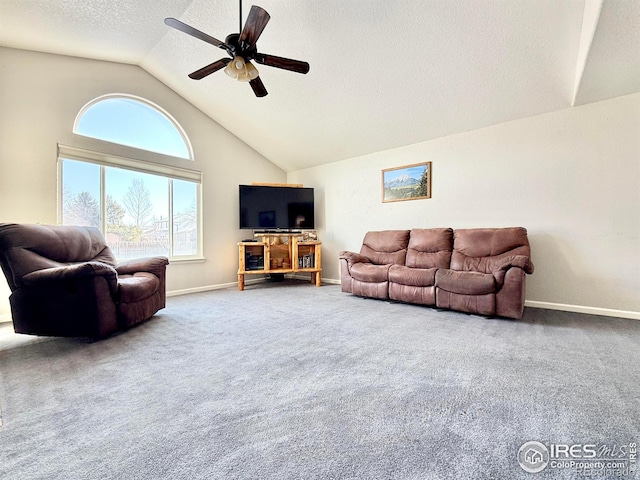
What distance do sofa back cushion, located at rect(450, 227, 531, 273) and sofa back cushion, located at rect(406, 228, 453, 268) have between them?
0.10 metres

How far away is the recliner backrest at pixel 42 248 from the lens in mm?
2229

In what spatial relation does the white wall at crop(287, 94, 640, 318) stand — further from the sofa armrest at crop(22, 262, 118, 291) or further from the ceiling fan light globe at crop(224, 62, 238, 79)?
the sofa armrest at crop(22, 262, 118, 291)

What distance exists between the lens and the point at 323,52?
322 centimetres

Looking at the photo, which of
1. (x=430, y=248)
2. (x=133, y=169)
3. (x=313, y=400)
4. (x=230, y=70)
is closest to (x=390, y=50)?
(x=230, y=70)

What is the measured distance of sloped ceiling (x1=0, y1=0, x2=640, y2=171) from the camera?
2447 millimetres

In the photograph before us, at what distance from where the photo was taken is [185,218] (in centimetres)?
456

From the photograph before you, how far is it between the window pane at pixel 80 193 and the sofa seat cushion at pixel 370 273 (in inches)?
136

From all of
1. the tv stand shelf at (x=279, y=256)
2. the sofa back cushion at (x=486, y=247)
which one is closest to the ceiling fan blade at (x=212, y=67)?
the tv stand shelf at (x=279, y=256)

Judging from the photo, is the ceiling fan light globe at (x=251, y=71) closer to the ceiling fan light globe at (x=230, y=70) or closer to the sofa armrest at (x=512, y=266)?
the ceiling fan light globe at (x=230, y=70)

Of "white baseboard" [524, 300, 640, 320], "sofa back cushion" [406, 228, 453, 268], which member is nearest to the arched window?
"sofa back cushion" [406, 228, 453, 268]

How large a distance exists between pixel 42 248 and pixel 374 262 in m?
3.77

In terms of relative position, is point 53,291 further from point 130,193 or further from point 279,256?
point 279,256

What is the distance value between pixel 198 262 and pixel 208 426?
12.2ft

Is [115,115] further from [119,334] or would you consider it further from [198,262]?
[119,334]
